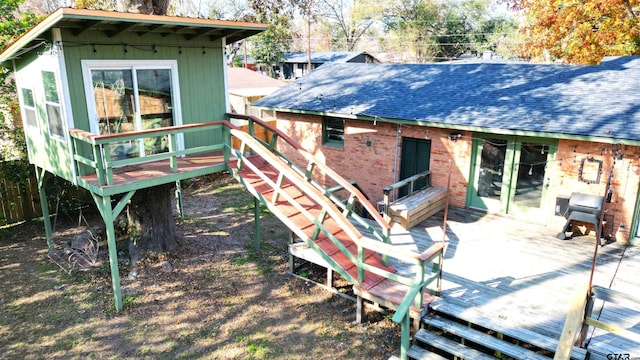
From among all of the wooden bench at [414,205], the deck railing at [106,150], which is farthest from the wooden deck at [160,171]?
the wooden bench at [414,205]

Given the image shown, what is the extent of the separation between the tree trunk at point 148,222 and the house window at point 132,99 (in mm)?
1245

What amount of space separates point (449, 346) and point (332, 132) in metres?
8.06

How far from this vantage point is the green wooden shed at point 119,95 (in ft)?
23.0

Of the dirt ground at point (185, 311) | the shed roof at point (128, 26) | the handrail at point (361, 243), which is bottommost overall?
the dirt ground at point (185, 311)

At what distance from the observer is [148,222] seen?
943 centimetres

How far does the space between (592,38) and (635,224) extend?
10.8 metres

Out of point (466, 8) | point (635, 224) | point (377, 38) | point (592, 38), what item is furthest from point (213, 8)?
point (635, 224)

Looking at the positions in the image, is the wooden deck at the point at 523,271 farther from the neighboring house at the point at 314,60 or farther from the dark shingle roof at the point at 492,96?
the neighboring house at the point at 314,60

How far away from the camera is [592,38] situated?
54.2 feet

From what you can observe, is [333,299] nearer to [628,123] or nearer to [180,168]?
[180,168]

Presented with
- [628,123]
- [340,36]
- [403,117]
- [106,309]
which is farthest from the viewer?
[340,36]

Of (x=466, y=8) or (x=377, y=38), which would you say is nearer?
(x=466, y=8)

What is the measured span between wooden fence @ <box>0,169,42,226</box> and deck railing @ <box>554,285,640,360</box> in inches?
494

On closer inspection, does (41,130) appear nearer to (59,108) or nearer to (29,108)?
(29,108)
